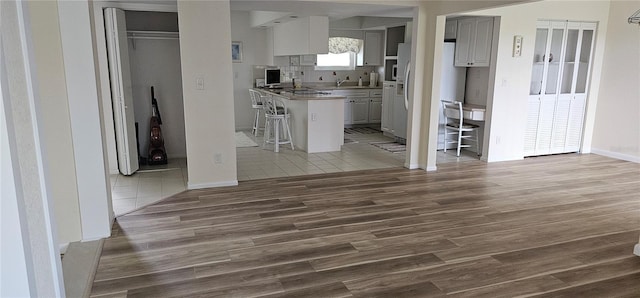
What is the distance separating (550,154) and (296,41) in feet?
15.0

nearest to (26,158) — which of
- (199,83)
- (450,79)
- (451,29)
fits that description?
(199,83)

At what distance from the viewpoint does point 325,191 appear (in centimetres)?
476

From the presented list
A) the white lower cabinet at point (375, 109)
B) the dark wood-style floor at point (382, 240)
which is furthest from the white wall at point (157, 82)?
the white lower cabinet at point (375, 109)

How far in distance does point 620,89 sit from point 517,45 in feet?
6.09

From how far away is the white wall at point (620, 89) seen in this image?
20.2 ft

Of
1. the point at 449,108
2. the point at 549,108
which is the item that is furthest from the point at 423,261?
the point at 549,108

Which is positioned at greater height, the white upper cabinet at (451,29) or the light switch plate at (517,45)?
the white upper cabinet at (451,29)

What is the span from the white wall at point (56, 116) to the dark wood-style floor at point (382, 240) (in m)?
0.36

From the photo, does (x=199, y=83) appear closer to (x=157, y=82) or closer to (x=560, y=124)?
(x=157, y=82)

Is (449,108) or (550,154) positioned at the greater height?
(449,108)

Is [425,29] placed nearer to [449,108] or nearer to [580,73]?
[449,108]

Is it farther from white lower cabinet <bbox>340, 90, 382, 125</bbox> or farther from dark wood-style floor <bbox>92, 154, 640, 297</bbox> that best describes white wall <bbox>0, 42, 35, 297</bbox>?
white lower cabinet <bbox>340, 90, 382, 125</bbox>

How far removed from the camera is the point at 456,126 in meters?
6.77

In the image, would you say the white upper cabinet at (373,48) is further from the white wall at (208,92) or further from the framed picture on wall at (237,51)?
the white wall at (208,92)
